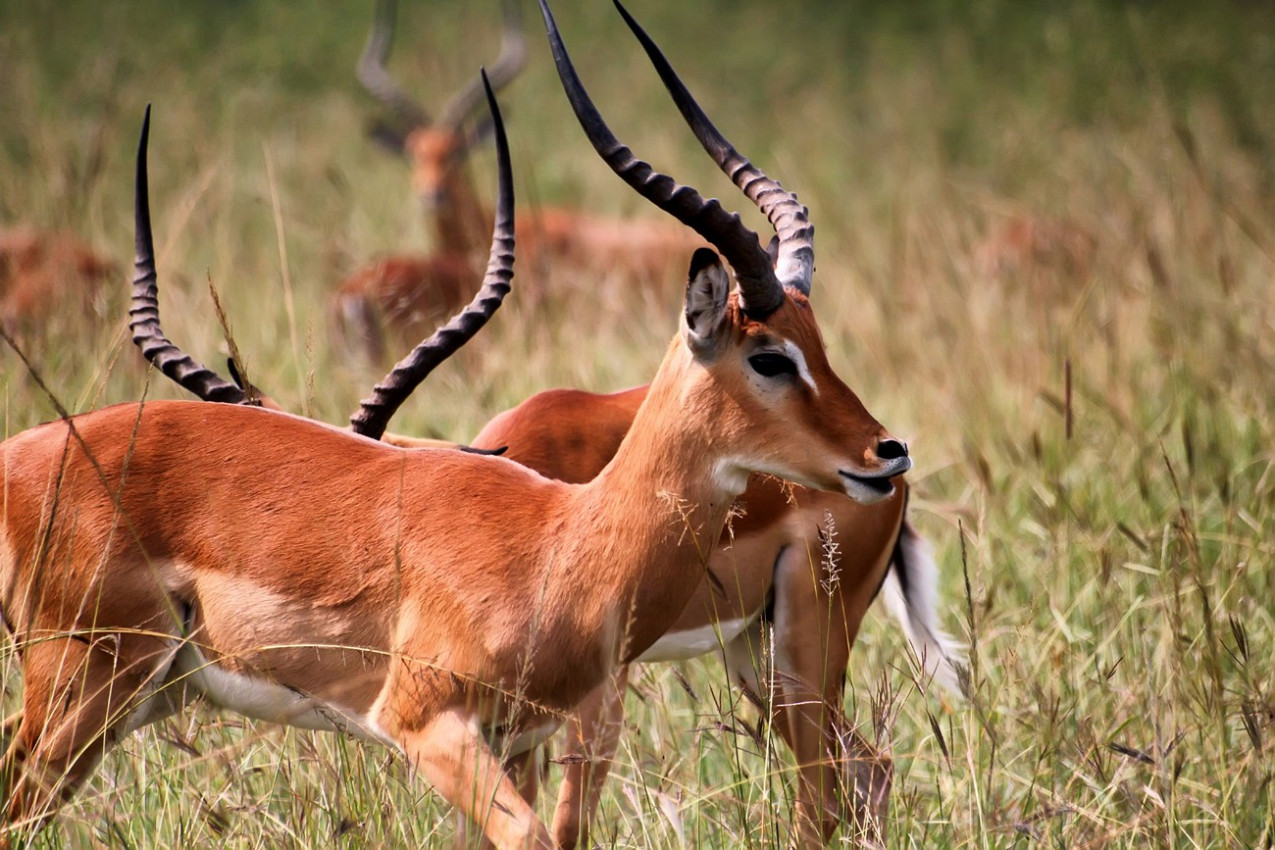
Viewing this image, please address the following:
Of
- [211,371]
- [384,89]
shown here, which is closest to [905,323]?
[211,371]

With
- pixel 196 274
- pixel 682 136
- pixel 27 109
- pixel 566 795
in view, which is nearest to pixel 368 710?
pixel 566 795

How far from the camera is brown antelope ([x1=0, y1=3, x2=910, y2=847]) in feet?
9.07

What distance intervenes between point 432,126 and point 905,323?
4.90 m

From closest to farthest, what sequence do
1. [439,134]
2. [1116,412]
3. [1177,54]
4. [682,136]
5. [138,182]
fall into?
1. [138,182]
2. [1116,412]
3. [439,134]
4. [1177,54]
5. [682,136]

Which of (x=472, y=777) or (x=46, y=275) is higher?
(x=46, y=275)

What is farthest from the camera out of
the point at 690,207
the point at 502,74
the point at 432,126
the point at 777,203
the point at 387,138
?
the point at 502,74

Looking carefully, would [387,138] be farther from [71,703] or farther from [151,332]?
[71,703]

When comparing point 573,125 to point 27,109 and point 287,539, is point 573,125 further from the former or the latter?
point 287,539

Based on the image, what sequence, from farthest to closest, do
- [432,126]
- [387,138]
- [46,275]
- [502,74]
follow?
1. [502,74]
2. [432,126]
3. [387,138]
4. [46,275]

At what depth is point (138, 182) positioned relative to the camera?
3.38m

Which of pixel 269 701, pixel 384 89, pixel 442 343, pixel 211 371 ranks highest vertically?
pixel 384 89

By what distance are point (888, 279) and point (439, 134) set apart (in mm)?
3840

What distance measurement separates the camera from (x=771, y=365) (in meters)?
2.79

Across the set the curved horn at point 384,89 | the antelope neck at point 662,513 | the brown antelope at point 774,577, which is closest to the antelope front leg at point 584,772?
the brown antelope at point 774,577
